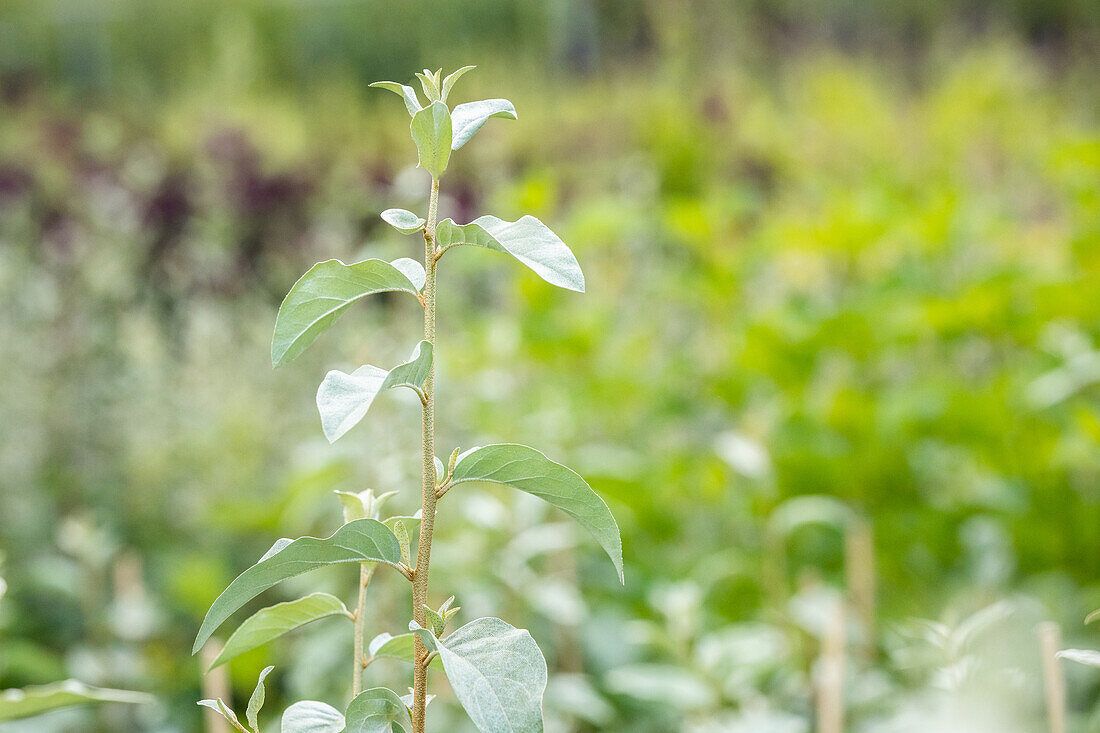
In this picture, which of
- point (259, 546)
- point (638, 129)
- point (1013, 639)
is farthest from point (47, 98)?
point (1013, 639)

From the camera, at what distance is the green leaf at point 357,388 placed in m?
0.14

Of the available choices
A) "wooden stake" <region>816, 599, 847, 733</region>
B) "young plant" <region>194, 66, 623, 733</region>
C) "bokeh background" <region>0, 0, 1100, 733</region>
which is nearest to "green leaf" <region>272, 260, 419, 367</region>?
"young plant" <region>194, 66, 623, 733</region>

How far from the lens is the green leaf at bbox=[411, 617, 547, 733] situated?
139 mm

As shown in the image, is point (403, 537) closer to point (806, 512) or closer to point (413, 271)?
point (413, 271)

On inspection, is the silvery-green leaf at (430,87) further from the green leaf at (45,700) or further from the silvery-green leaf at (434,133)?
the green leaf at (45,700)

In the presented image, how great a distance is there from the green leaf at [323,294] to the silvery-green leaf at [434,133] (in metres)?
0.02

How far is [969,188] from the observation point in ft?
7.39

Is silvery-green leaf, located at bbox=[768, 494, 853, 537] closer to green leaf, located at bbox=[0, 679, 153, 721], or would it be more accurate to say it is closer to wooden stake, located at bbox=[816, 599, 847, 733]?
wooden stake, located at bbox=[816, 599, 847, 733]

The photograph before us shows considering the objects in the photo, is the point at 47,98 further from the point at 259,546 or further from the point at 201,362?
the point at 259,546

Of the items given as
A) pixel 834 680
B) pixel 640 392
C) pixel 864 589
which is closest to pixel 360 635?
pixel 834 680

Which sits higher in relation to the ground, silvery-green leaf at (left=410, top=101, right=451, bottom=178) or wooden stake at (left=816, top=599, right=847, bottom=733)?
silvery-green leaf at (left=410, top=101, right=451, bottom=178)

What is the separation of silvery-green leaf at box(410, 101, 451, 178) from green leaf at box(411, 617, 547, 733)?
0.26 ft

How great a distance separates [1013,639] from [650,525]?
363mm

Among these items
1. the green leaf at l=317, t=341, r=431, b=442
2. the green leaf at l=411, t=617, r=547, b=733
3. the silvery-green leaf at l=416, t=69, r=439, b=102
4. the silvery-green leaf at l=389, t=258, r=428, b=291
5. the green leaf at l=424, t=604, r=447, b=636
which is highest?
the silvery-green leaf at l=416, t=69, r=439, b=102
